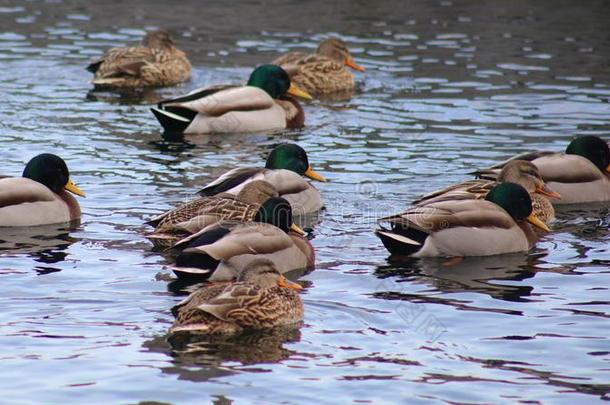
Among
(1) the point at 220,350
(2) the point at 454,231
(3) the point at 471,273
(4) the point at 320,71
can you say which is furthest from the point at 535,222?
(4) the point at 320,71

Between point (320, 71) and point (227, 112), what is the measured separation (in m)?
2.73

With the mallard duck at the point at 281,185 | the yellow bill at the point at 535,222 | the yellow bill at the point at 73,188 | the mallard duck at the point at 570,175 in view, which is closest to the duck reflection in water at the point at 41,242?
the yellow bill at the point at 73,188

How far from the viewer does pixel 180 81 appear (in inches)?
782

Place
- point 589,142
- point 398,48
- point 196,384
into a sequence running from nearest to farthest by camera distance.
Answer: point 196,384, point 589,142, point 398,48

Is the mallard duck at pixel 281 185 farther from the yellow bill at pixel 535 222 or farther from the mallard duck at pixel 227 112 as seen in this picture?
the mallard duck at pixel 227 112

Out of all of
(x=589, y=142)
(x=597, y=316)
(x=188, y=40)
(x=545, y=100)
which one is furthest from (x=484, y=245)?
(x=188, y=40)

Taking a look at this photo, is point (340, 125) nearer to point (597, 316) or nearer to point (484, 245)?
point (484, 245)

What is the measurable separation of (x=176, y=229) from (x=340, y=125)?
633 centimetres

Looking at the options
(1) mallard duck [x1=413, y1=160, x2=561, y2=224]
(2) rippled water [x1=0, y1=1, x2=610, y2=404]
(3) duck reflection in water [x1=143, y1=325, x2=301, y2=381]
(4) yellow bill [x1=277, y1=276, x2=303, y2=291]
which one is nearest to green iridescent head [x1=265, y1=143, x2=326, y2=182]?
(2) rippled water [x1=0, y1=1, x2=610, y2=404]

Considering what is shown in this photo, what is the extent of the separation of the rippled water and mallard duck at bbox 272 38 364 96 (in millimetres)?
434

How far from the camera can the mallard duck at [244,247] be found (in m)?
10.3

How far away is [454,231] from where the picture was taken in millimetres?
11281

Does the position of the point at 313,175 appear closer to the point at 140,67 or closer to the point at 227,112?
the point at 227,112

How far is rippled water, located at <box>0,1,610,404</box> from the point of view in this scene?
8.34 metres
